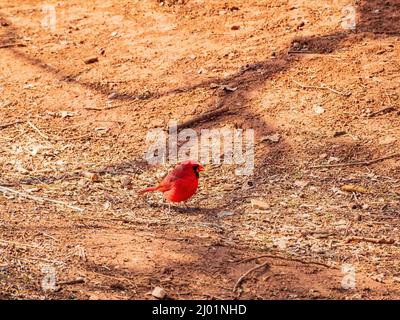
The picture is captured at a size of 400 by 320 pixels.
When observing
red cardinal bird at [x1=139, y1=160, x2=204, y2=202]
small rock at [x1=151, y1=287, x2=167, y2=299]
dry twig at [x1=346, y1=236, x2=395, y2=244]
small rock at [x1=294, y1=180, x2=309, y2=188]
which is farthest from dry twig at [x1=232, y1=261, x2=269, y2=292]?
small rock at [x1=294, y1=180, x2=309, y2=188]

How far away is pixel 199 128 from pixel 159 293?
2.40 metres

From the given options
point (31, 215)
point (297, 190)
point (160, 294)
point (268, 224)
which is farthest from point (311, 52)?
point (160, 294)

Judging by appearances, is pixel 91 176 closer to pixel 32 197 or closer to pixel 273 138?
pixel 32 197

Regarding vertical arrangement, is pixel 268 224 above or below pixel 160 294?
above

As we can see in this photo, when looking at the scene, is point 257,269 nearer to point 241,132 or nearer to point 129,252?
point 129,252

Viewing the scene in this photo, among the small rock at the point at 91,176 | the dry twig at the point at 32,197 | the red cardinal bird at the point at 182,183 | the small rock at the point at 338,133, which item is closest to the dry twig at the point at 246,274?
the red cardinal bird at the point at 182,183

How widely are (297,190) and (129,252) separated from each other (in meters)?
→ 1.41

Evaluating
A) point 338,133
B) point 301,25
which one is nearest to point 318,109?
point 338,133

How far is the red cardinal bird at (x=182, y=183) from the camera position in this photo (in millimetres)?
5199

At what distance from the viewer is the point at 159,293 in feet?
13.7

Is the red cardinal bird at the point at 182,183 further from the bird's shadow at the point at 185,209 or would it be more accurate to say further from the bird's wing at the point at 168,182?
the bird's shadow at the point at 185,209

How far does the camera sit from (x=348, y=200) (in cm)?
541

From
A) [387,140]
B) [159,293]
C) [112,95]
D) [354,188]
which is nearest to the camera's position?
[159,293]

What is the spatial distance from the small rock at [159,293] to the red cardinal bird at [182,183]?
109 cm
